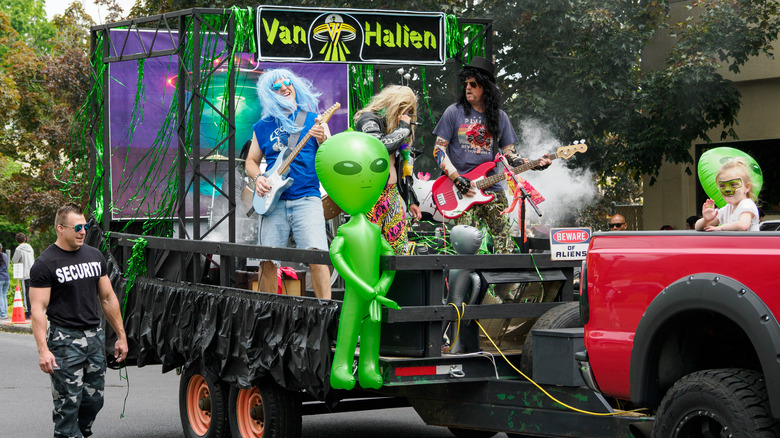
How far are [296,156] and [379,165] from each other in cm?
214

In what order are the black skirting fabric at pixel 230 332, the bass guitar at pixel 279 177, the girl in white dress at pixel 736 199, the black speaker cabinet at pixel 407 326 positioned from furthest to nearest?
the bass guitar at pixel 279 177, the black skirting fabric at pixel 230 332, the black speaker cabinet at pixel 407 326, the girl in white dress at pixel 736 199

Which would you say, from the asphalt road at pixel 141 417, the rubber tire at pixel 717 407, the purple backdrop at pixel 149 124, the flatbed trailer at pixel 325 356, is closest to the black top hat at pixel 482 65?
the flatbed trailer at pixel 325 356

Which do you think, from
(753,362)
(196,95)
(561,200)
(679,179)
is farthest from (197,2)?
(753,362)

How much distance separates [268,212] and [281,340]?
182 cm

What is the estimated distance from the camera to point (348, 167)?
6062mm

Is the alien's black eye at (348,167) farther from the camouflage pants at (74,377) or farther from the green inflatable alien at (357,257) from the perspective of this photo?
the camouflage pants at (74,377)

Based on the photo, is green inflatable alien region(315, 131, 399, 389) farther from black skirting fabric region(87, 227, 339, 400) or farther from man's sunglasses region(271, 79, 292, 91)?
man's sunglasses region(271, 79, 292, 91)

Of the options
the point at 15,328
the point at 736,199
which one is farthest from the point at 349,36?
the point at 15,328

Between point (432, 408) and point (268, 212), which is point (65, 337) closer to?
point (268, 212)

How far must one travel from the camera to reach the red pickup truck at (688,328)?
414 cm

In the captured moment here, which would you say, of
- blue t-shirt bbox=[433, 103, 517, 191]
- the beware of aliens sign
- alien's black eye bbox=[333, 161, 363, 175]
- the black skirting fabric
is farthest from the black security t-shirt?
blue t-shirt bbox=[433, 103, 517, 191]

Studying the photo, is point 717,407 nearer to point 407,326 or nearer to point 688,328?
point 688,328

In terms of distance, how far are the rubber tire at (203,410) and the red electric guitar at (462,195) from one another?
7.14 feet

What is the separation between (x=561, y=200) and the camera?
20.4 metres
